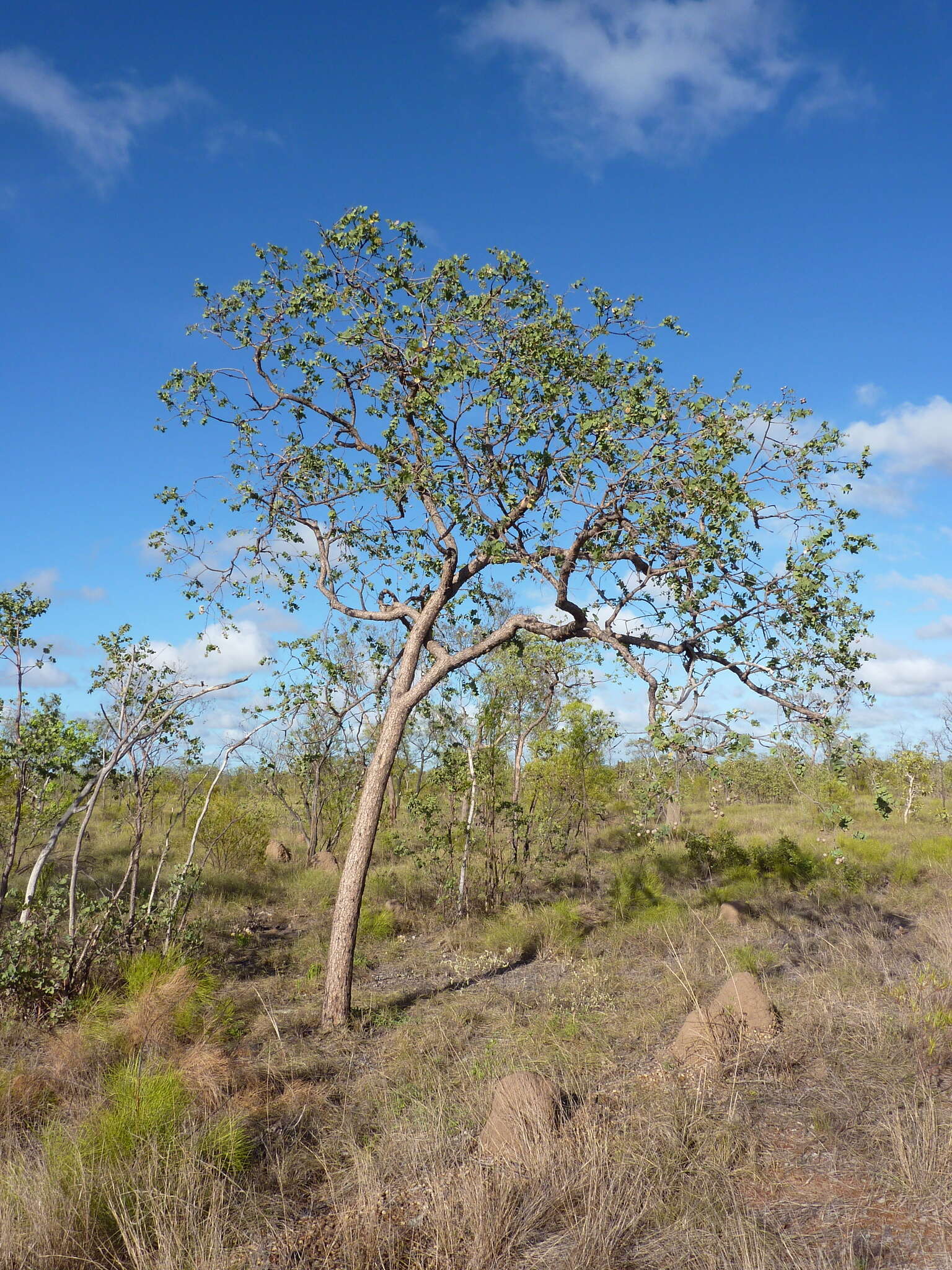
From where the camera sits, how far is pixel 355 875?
8.84 m

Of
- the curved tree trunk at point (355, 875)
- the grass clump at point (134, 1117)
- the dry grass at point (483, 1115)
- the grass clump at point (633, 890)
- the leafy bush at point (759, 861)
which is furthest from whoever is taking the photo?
the leafy bush at point (759, 861)

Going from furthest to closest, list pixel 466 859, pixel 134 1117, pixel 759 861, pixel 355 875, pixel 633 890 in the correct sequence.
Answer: pixel 759 861 < pixel 633 890 < pixel 466 859 < pixel 355 875 < pixel 134 1117

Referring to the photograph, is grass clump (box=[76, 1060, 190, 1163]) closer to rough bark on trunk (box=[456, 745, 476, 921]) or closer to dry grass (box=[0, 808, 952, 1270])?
dry grass (box=[0, 808, 952, 1270])

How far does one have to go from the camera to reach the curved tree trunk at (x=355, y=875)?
27.9 ft

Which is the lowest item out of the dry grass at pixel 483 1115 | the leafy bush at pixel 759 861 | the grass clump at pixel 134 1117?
the dry grass at pixel 483 1115

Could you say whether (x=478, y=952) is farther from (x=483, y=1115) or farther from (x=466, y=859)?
(x=483, y=1115)

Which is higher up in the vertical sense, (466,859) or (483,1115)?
(466,859)

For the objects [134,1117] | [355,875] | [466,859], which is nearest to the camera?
[134,1117]

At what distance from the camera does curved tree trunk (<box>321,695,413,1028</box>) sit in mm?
8500

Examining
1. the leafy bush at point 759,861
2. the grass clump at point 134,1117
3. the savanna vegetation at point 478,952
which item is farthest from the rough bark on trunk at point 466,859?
the grass clump at point 134,1117

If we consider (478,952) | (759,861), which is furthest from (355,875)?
(759,861)

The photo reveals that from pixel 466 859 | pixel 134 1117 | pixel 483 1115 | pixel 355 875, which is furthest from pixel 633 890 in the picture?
pixel 134 1117

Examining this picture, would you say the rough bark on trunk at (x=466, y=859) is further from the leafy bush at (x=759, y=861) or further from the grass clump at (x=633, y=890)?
the leafy bush at (x=759, y=861)

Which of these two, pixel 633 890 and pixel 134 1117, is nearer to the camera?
pixel 134 1117
